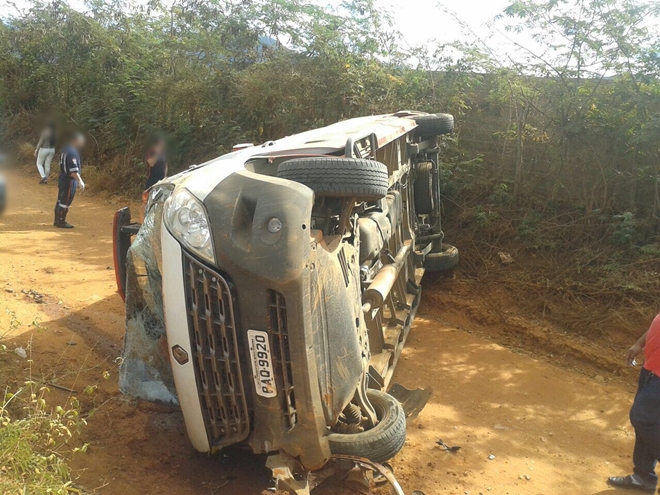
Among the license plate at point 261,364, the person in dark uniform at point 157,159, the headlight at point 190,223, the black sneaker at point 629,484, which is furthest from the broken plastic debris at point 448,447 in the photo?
the person in dark uniform at point 157,159

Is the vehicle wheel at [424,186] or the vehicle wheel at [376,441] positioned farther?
Result: the vehicle wheel at [424,186]

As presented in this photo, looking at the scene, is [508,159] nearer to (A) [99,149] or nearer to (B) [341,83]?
(B) [341,83]

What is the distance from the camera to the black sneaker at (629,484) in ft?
13.1

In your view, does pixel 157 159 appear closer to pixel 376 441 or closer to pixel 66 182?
pixel 66 182

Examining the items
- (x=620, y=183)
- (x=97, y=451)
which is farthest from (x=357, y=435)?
(x=620, y=183)

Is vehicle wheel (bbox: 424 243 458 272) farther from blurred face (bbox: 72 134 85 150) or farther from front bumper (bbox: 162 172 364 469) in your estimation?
front bumper (bbox: 162 172 364 469)

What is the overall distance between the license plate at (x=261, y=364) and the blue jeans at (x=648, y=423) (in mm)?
2467

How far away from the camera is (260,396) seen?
9.46ft

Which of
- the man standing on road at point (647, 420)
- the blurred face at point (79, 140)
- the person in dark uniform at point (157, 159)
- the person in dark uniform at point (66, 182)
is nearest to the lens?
the man standing on road at point (647, 420)

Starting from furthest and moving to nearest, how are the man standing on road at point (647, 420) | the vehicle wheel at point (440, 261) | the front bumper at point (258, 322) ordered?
the vehicle wheel at point (440, 261), the man standing on road at point (647, 420), the front bumper at point (258, 322)

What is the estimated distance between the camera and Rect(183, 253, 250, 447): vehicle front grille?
2.80m

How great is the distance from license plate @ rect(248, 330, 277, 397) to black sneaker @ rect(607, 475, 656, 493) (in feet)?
8.71

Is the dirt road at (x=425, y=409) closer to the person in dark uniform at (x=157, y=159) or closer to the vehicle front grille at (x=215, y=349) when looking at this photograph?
the vehicle front grille at (x=215, y=349)

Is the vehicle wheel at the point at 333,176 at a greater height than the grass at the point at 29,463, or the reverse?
the vehicle wheel at the point at 333,176
